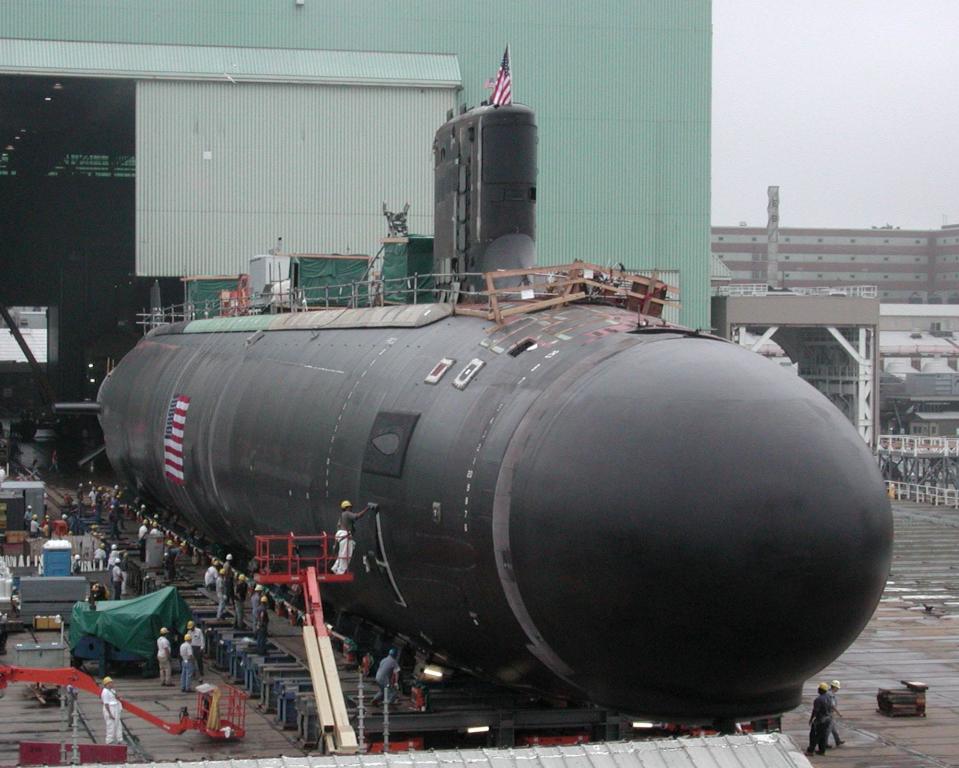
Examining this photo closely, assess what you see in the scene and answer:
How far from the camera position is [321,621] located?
18.0 metres

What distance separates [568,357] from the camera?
17.2m

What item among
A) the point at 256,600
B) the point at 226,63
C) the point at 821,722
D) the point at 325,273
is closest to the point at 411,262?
the point at 256,600

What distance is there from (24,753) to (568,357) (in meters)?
9.26

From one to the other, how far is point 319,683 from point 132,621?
10.4 metres

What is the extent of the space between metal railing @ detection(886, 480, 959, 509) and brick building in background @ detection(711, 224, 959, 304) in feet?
329

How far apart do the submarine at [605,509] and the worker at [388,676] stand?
494 millimetres

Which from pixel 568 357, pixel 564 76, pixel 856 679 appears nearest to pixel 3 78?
pixel 564 76

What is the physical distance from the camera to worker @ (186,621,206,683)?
25797 millimetres

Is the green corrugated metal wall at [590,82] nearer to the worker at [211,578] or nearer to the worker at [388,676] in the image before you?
the worker at [211,578]

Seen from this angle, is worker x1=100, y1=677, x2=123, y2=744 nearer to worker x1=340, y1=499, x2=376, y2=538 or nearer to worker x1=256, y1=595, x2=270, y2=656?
worker x1=256, y1=595, x2=270, y2=656

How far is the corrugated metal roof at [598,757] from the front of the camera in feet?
41.3

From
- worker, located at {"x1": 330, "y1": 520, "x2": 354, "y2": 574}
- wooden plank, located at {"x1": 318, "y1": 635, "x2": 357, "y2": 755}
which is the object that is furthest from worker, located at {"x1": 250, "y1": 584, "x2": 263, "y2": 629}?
wooden plank, located at {"x1": 318, "y1": 635, "x2": 357, "y2": 755}

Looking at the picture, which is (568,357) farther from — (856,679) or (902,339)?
(902,339)

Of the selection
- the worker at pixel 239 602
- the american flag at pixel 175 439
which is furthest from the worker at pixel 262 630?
the american flag at pixel 175 439
